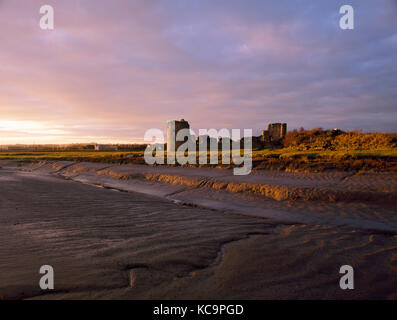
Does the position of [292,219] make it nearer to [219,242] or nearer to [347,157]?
[219,242]

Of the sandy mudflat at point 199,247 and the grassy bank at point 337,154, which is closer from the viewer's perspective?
the sandy mudflat at point 199,247

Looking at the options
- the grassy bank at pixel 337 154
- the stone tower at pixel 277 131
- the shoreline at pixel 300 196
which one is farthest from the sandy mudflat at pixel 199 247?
the stone tower at pixel 277 131

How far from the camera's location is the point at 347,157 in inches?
506

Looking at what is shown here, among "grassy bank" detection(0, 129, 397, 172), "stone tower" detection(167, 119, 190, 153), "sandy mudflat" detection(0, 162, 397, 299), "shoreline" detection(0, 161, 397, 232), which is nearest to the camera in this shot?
"sandy mudflat" detection(0, 162, 397, 299)

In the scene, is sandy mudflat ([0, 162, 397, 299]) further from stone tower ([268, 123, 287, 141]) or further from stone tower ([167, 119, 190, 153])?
stone tower ([167, 119, 190, 153])

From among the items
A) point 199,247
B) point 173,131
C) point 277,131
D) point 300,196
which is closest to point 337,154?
point 300,196

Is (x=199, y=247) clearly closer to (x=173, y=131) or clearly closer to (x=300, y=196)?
(x=300, y=196)

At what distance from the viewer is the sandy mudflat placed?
2.79 m

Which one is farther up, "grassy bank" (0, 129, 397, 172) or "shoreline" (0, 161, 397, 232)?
"grassy bank" (0, 129, 397, 172)

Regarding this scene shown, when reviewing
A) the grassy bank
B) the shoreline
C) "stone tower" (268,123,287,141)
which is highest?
"stone tower" (268,123,287,141)

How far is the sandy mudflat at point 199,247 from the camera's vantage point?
110 inches

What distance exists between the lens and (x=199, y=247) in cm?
410

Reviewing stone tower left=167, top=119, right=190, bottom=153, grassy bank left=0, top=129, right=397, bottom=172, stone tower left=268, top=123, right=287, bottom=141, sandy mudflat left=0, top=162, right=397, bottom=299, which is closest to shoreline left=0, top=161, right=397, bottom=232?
sandy mudflat left=0, top=162, right=397, bottom=299

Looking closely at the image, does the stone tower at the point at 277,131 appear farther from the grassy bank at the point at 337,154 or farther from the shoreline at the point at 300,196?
the shoreline at the point at 300,196
